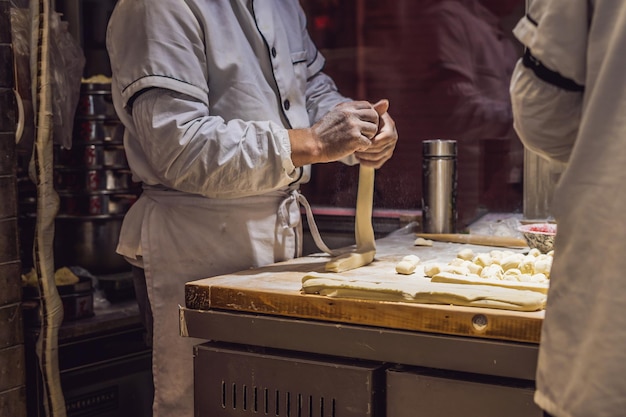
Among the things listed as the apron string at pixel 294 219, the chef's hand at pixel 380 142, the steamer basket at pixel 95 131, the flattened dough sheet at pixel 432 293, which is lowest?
the flattened dough sheet at pixel 432 293

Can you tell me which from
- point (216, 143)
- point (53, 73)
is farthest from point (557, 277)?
point (53, 73)

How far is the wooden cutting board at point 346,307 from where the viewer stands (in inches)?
51.8

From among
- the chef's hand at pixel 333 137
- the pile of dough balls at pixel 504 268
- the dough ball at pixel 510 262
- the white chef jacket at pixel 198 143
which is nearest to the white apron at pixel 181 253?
the white chef jacket at pixel 198 143

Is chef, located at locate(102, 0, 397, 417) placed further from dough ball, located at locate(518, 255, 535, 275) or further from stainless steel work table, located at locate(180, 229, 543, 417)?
dough ball, located at locate(518, 255, 535, 275)

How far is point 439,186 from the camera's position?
2635mm

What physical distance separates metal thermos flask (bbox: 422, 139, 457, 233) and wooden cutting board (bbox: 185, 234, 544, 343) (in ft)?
2.42

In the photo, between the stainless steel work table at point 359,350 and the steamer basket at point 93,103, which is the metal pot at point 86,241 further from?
the stainless steel work table at point 359,350

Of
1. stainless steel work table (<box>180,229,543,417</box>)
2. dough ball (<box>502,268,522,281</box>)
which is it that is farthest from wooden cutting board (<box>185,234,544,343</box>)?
dough ball (<box>502,268,522,281</box>)

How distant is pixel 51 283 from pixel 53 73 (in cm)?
76

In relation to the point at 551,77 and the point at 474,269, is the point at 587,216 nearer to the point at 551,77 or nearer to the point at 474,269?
the point at 551,77

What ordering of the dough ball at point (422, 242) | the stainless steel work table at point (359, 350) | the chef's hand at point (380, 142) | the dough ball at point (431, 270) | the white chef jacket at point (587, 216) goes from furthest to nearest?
the dough ball at point (422, 242) → the chef's hand at point (380, 142) → the dough ball at point (431, 270) → the stainless steel work table at point (359, 350) → the white chef jacket at point (587, 216)

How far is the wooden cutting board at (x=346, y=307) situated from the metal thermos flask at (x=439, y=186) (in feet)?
2.42

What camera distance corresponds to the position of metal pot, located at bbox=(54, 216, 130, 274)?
2.90 metres

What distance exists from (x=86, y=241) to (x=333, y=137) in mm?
1437
